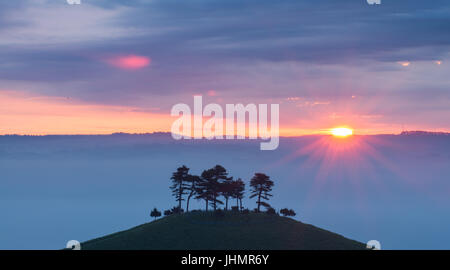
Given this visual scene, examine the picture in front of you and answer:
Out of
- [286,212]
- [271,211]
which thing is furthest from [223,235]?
[286,212]

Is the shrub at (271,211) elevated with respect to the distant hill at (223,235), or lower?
elevated

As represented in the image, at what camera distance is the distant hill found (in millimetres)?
86812

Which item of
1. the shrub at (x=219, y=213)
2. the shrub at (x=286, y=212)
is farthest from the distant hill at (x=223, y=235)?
the shrub at (x=286, y=212)

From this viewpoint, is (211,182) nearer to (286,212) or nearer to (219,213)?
(219,213)

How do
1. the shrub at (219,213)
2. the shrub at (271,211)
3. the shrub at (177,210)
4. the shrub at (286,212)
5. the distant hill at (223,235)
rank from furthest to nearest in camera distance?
the shrub at (286,212) → the shrub at (177,210) → the shrub at (271,211) → the shrub at (219,213) → the distant hill at (223,235)

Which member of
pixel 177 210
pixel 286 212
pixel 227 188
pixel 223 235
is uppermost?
pixel 227 188

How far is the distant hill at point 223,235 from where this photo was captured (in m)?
86.8

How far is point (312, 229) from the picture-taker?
97.1 meters

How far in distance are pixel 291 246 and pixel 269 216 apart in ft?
36.7

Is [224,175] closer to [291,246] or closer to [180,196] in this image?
[180,196]

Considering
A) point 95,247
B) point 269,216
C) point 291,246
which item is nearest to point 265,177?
point 269,216

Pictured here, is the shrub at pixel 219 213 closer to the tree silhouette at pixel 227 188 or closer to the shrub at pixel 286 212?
the tree silhouette at pixel 227 188

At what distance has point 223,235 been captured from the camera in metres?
89.0
